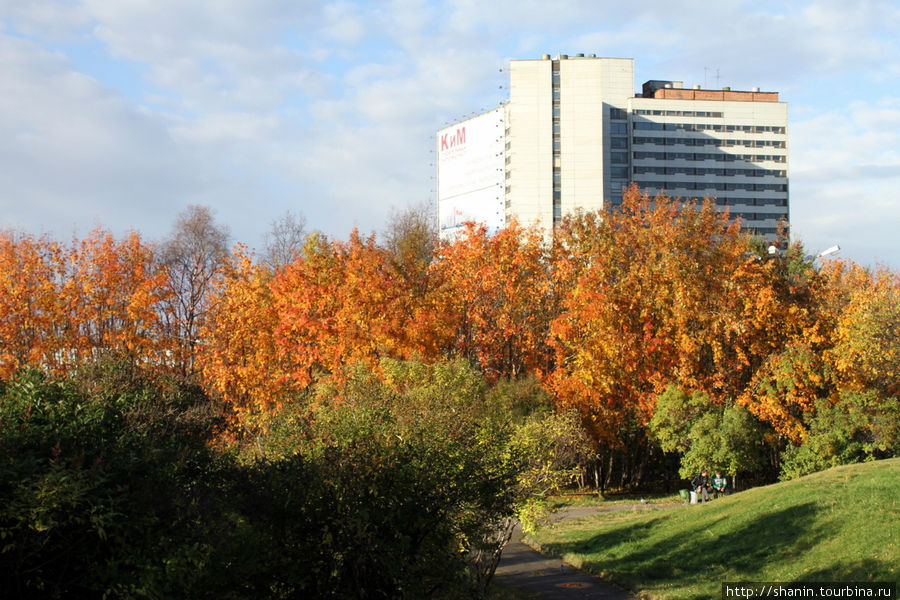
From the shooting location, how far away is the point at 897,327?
35594 mm

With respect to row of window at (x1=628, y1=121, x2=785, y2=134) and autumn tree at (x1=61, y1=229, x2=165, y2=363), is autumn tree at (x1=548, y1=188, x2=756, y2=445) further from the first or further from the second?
row of window at (x1=628, y1=121, x2=785, y2=134)

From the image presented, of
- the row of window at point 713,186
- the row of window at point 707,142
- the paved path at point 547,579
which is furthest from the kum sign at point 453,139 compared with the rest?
the paved path at point 547,579

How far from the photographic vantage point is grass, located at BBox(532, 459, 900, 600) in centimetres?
2133

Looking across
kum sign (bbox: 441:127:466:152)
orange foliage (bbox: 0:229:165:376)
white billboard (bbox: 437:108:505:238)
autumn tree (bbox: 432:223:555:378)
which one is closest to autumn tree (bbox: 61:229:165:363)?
orange foliage (bbox: 0:229:165:376)

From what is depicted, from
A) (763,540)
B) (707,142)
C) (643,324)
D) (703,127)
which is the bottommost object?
(763,540)

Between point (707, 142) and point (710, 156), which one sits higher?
point (707, 142)

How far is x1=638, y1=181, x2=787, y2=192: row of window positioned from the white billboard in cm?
2237

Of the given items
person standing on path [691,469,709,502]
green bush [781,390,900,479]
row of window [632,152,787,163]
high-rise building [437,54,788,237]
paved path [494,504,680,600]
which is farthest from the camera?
row of window [632,152,787,163]

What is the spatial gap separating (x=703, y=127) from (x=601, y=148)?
26.6 metres

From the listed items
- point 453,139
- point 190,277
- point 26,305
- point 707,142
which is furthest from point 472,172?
point 26,305

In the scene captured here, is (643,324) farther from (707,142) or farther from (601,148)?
(707,142)

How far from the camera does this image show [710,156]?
126938 mm

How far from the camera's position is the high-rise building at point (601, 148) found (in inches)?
4220

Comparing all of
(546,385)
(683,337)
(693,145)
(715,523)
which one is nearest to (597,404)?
(546,385)
